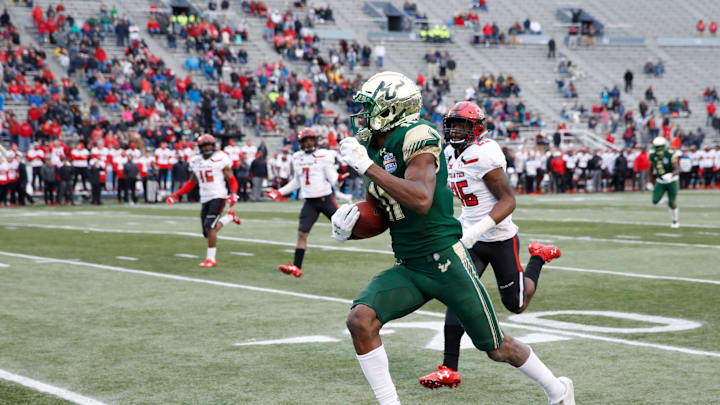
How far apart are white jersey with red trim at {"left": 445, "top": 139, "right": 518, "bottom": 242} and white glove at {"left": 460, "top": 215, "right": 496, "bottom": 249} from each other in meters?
0.40

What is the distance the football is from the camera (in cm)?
457

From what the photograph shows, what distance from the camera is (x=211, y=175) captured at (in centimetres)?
1210

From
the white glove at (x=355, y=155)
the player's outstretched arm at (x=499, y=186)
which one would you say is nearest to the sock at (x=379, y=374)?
the white glove at (x=355, y=155)

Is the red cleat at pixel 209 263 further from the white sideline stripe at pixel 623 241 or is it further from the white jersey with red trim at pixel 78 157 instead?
the white jersey with red trim at pixel 78 157

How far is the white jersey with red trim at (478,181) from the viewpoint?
6070 mm

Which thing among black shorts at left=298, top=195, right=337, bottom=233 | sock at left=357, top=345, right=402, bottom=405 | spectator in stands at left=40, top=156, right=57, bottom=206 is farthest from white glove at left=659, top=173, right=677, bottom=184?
spectator in stands at left=40, top=156, right=57, bottom=206

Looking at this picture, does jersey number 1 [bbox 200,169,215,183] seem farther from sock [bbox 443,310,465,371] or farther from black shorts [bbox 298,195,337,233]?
sock [bbox 443,310,465,371]

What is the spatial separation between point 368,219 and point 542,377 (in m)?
1.16

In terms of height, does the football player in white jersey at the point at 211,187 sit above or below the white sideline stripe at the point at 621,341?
above

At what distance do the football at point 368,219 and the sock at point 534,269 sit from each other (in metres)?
2.04

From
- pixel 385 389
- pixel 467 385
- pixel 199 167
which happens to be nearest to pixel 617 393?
pixel 467 385

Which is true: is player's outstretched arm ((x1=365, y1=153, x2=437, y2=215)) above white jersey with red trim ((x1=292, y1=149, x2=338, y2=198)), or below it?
above

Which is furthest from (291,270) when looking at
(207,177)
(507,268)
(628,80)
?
(628,80)

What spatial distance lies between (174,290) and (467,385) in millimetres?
4926
